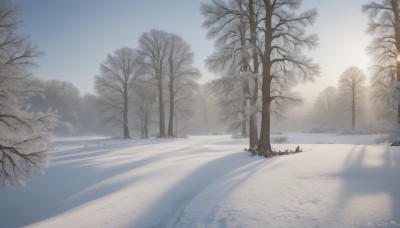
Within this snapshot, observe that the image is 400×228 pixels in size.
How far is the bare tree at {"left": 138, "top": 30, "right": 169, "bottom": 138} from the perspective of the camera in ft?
92.0

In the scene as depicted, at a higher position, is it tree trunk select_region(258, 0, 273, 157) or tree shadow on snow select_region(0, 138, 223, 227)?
tree trunk select_region(258, 0, 273, 157)

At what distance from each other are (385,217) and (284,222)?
166 centimetres

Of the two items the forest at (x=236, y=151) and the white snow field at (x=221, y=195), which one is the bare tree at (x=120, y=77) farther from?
the white snow field at (x=221, y=195)

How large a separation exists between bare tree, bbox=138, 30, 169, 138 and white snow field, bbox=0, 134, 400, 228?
711 inches

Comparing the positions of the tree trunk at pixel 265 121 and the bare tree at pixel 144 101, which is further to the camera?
the bare tree at pixel 144 101

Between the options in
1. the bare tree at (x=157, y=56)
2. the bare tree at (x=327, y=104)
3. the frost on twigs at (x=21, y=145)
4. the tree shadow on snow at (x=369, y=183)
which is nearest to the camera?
the tree shadow on snow at (x=369, y=183)

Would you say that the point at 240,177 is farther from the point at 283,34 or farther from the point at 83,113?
the point at 83,113

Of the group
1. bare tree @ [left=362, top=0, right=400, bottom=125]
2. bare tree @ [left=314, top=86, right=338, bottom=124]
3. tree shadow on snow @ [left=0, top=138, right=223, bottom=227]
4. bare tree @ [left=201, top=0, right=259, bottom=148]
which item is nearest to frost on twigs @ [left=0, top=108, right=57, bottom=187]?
tree shadow on snow @ [left=0, top=138, right=223, bottom=227]

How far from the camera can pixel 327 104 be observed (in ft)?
233

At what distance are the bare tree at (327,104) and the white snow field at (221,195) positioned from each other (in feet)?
202

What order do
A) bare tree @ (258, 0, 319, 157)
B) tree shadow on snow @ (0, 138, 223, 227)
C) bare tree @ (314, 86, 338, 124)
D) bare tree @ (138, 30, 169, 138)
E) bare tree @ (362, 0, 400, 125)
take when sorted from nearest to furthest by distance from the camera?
1. tree shadow on snow @ (0, 138, 223, 227)
2. bare tree @ (258, 0, 319, 157)
3. bare tree @ (362, 0, 400, 125)
4. bare tree @ (138, 30, 169, 138)
5. bare tree @ (314, 86, 338, 124)

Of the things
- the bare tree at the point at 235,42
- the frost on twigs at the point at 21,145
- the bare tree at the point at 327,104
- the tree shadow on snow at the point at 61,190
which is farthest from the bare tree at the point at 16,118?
the bare tree at the point at 327,104

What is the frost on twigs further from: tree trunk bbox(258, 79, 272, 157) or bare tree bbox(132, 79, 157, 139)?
bare tree bbox(132, 79, 157, 139)

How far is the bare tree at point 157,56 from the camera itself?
28047 millimetres
